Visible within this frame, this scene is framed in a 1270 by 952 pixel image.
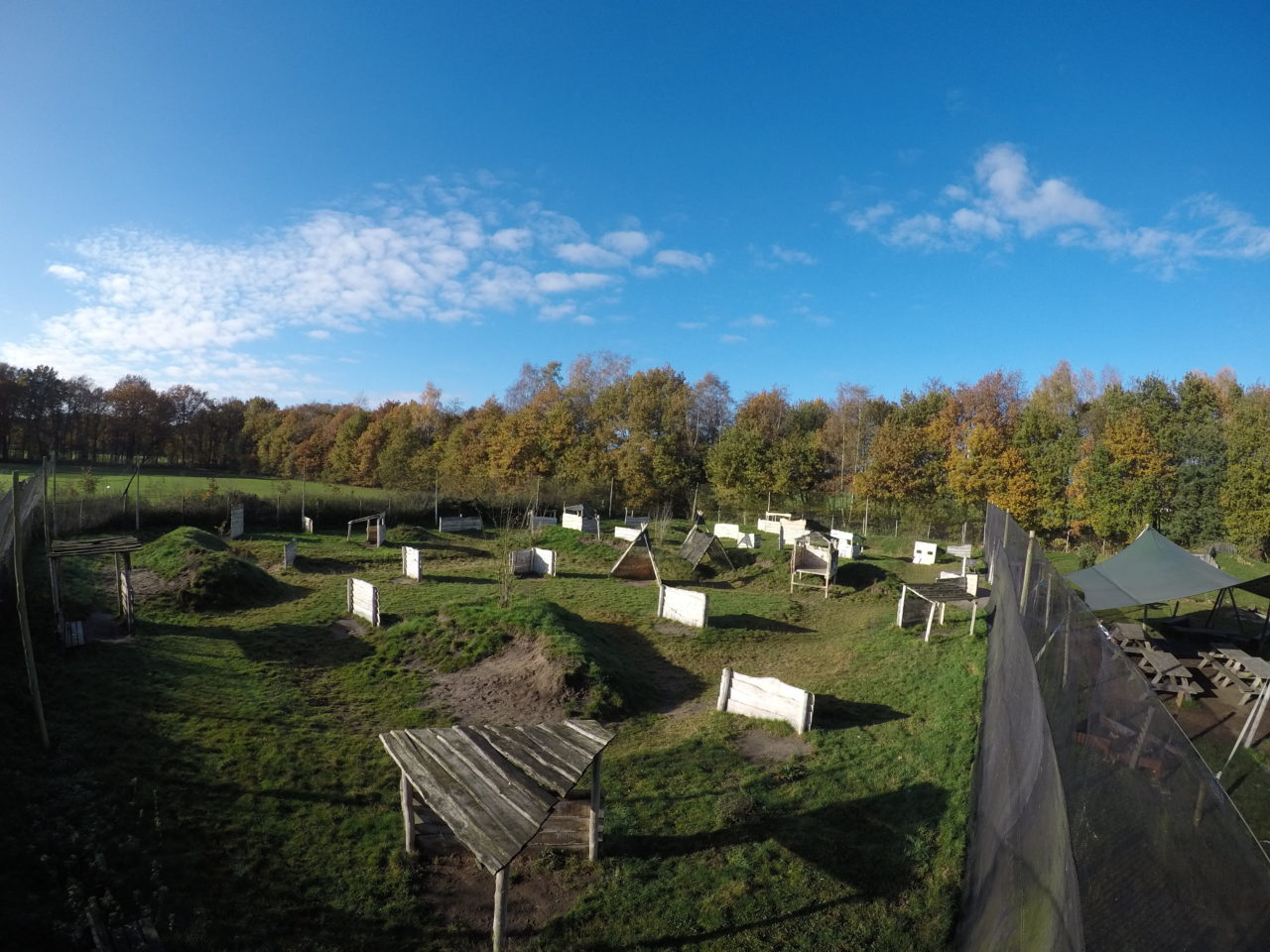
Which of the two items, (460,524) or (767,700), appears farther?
(460,524)

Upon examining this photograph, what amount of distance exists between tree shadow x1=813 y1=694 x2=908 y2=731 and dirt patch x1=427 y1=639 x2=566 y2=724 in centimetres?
425

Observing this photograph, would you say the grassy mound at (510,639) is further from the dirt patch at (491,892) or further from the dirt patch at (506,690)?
the dirt patch at (491,892)

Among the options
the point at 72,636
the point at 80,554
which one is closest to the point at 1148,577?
the point at 72,636

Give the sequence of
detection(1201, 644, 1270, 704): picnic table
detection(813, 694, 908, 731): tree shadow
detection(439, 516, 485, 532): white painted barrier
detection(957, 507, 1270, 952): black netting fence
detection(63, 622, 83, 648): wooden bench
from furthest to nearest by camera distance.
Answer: detection(439, 516, 485, 532): white painted barrier
detection(1201, 644, 1270, 704): picnic table
detection(63, 622, 83, 648): wooden bench
detection(813, 694, 908, 731): tree shadow
detection(957, 507, 1270, 952): black netting fence

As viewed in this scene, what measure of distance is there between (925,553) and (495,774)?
25.2 metres

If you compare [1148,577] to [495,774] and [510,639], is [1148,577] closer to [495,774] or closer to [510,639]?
[510,639]

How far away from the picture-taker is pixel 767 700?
10.2 meters

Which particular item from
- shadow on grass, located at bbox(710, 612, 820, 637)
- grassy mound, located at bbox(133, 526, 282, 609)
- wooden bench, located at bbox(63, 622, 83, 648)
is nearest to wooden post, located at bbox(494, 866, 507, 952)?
wooden bench, located at bbox(63, 622, 83, 648)

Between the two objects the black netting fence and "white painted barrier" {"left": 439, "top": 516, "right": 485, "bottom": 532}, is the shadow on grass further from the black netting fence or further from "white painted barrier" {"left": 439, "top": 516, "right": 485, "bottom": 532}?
"white painted barrier" {"left": 439, "top": 516, "right": 485, "bottom": 532}

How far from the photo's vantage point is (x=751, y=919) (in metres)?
5.82


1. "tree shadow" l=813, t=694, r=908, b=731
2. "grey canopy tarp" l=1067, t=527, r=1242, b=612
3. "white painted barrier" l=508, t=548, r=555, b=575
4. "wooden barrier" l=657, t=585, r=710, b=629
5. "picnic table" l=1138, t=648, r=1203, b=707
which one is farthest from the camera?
"white painted barrier" l=508, t=548, r=555, b=575

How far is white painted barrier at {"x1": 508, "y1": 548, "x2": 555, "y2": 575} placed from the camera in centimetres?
2209

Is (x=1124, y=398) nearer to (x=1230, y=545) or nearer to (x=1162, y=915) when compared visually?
(x=1230, y=545)

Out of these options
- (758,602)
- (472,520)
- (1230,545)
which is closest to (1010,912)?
(758,602)
